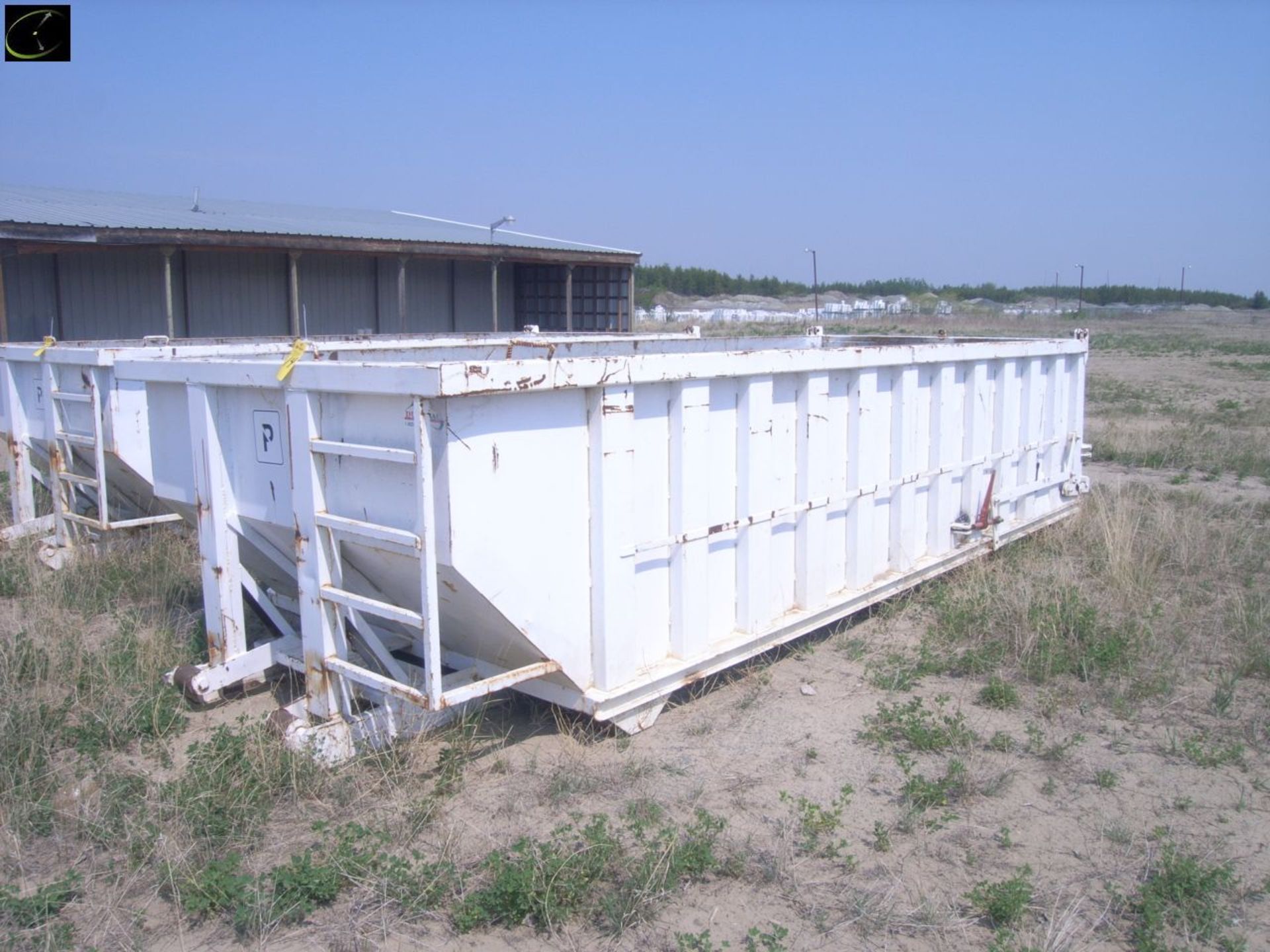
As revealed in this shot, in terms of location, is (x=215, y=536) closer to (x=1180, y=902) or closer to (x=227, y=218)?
(x=1180, y=902)

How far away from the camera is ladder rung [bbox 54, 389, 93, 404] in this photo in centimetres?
725

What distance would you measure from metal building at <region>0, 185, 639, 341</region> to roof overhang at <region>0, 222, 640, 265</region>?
22mm

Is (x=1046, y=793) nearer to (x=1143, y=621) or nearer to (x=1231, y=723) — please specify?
(x=1231, y=723)

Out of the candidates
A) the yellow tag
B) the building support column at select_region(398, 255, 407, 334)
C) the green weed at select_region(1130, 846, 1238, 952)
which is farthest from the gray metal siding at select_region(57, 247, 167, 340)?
the green weed at select_region(1130, 846, 1238, 952)

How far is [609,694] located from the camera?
4918 millimetres

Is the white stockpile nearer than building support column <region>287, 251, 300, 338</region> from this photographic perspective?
Yes

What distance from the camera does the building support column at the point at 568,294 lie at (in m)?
22.4

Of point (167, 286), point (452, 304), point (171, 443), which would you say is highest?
point (167, 286)

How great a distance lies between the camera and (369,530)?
452 cm

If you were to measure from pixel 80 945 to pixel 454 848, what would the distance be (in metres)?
1.26

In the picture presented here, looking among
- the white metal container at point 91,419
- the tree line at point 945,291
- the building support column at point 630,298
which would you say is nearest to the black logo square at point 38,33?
the white metal container at point 91,419

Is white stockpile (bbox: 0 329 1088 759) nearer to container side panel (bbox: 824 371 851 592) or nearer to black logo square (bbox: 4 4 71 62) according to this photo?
container side panel (bbox: 824 371 851 592)

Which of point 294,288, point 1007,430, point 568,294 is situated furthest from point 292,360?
point 568,294

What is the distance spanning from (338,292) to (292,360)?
16.5 metres
